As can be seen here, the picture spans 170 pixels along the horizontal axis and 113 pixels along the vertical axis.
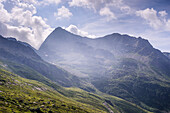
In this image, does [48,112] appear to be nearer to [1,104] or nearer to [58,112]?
[58,112]

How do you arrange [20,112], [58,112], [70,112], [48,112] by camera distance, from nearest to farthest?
1. [20,112]
2. [48,112]
3. [58,112]
4. [70,112]

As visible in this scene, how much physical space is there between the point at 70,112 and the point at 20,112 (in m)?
50.4

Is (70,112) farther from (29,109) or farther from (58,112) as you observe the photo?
(29,109)

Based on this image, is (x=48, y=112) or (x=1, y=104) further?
(x=48, y=112)

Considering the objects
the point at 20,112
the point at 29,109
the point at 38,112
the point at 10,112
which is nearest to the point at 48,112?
the point at 38,112

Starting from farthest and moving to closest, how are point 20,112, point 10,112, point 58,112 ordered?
A: 1. point 58,112
2. point 20,112
3. point 10,112

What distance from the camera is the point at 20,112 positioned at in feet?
242

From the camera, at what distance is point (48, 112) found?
87.4 metres

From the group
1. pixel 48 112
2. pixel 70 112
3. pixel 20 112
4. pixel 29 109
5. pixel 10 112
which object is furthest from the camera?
pixel 70 112

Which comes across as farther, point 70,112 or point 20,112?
point 70,112

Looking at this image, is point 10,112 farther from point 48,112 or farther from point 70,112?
point 70,112

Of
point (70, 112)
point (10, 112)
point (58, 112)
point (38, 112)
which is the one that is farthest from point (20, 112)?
point (70, 112)

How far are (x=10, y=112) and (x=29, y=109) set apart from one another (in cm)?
1603

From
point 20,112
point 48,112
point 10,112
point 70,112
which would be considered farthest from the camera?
point 70,112
